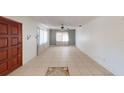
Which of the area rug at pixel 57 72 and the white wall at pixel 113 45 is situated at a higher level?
the white wall at pixel 113 45

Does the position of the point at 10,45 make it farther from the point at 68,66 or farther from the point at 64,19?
the point at 64,19

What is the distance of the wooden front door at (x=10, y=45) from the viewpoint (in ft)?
12.3

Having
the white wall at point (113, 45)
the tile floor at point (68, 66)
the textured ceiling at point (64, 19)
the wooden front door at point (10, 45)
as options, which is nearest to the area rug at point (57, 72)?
the tile floor at point (68, 66)

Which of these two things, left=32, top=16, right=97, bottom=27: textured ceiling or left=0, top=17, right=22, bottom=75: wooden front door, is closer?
left=0, top=17, right=22, bottom=75: wooden front door

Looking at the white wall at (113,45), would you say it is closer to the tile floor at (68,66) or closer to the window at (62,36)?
the tile floor at (68,66)

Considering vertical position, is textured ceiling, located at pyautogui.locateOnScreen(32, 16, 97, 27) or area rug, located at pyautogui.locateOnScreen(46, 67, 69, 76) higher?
textured ceiling, located at pyautogui.locateOnScreen(32, 16, 97, 27)

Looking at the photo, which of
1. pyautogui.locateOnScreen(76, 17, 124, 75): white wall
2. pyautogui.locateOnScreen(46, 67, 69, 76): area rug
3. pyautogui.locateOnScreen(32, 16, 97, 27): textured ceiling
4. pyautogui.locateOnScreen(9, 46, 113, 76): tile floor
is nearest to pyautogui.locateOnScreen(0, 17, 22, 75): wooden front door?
pyautogui.locateOnScreen(9, 46, 113, 76): tile floor

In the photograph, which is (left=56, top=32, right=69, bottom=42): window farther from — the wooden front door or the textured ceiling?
the wooden front door

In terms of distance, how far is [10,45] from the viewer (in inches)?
167

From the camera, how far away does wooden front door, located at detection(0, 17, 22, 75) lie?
12.3 ft

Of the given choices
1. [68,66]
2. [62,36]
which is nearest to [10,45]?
[68,66]
